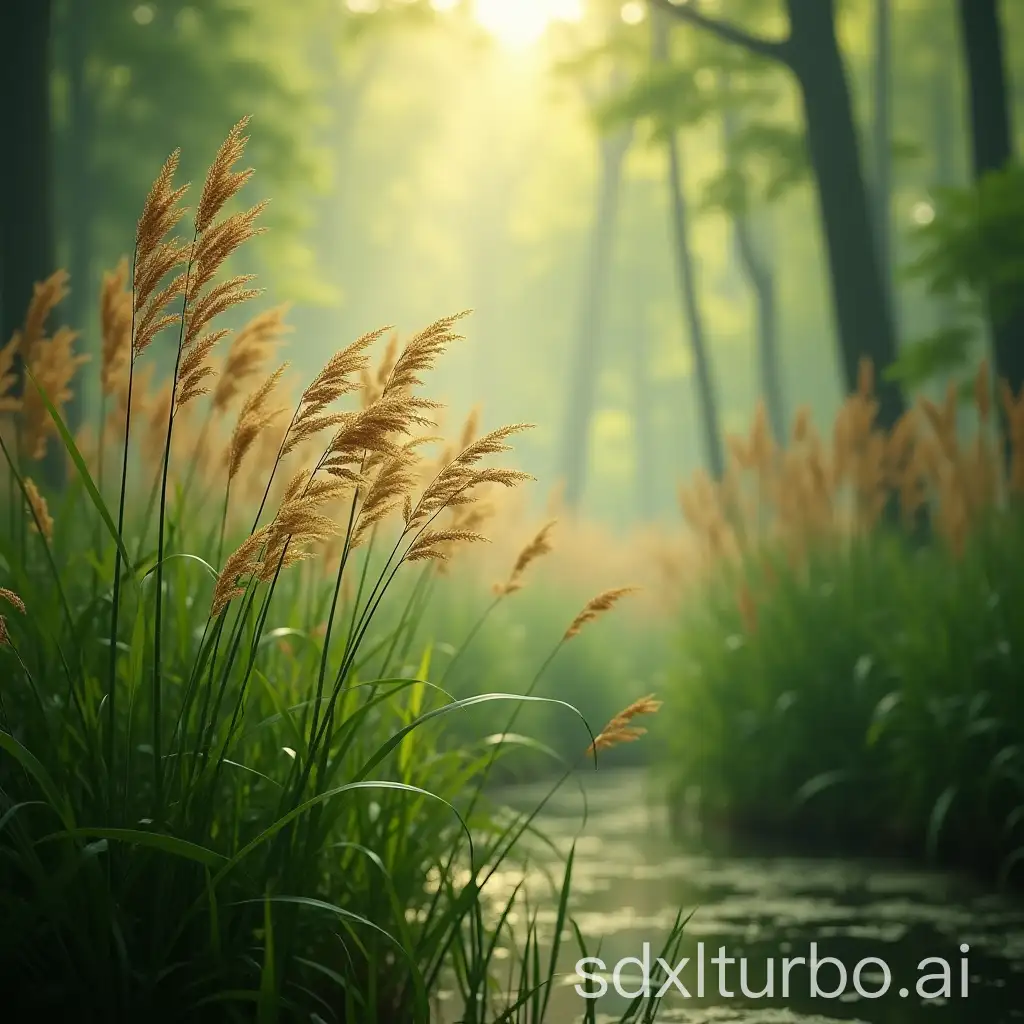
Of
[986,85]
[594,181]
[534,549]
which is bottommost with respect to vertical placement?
[534,549]

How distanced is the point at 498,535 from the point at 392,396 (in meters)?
5.38

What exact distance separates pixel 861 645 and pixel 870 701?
0.83 feet

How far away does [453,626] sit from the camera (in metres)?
6.05

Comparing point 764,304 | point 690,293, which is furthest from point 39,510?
point 764,304

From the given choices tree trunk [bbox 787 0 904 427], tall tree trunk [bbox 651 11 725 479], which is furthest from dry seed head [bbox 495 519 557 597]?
tall tree trunk [bbox 651 11 725 479]

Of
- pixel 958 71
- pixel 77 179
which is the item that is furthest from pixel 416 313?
pixel 77 179

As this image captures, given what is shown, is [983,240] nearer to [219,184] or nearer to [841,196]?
[841,196]

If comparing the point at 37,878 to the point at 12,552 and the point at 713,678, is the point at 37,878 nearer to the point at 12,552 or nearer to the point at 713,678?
the point at 12,552

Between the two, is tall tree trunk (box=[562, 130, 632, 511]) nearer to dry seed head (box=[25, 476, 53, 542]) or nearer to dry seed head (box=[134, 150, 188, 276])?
dry seed head (box=[25, 476, 53, 542])

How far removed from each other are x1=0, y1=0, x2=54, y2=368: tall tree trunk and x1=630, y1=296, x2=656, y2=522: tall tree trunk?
17.4 meters

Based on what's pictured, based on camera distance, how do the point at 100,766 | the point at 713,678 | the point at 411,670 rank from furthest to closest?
1. the point at 713,678
2. the point at 411,670
3. the point at 100,766

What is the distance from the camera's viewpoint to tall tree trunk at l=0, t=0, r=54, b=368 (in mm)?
Answer: 6461

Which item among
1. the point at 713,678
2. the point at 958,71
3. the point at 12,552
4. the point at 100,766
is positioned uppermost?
the point at 958,71

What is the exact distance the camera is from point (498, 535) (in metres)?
7.00
